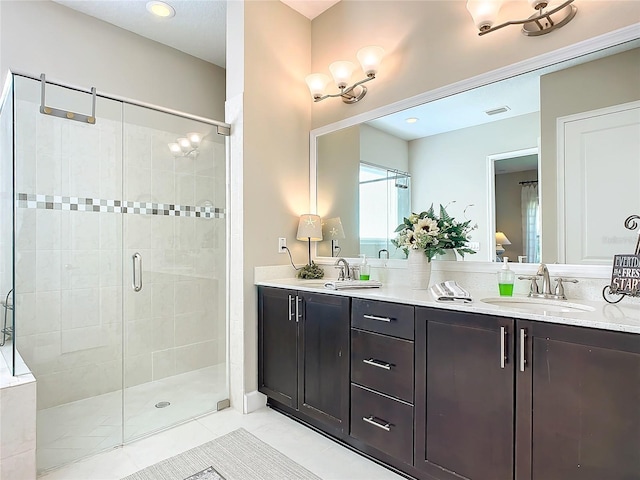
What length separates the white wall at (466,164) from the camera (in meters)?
2.03

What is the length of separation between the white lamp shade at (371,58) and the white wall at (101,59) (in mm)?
1873

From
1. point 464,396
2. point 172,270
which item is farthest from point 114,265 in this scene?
point 464,396

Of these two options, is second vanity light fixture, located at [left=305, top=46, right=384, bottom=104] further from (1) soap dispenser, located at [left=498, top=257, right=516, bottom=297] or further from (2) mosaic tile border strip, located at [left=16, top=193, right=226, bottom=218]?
(1) soap dispenser, located at [left=498, top=257, right=516, bottom=297]

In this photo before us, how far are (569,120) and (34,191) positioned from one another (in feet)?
9.35

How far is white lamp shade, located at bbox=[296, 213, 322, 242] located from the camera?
2838 mm

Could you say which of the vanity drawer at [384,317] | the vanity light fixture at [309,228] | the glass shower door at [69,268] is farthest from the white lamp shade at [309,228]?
the glass shower door at [69,268]

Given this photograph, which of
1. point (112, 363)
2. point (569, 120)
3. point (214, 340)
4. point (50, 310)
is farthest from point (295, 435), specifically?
point (569, 120)

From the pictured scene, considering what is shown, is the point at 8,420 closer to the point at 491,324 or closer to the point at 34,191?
the point at 34,191

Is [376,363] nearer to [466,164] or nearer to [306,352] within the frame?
[306,352]

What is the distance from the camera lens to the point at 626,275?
1.52 meters

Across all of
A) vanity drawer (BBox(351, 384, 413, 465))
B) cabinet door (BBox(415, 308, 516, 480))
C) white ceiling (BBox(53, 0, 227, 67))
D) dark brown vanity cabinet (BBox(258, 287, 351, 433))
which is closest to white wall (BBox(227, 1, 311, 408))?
dark brown vanity cabinet (BBox(258, 287, 351, 433))

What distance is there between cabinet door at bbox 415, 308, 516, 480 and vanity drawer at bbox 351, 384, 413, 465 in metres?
0.06

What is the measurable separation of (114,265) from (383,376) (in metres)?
1.82

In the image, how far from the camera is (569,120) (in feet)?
6.07
